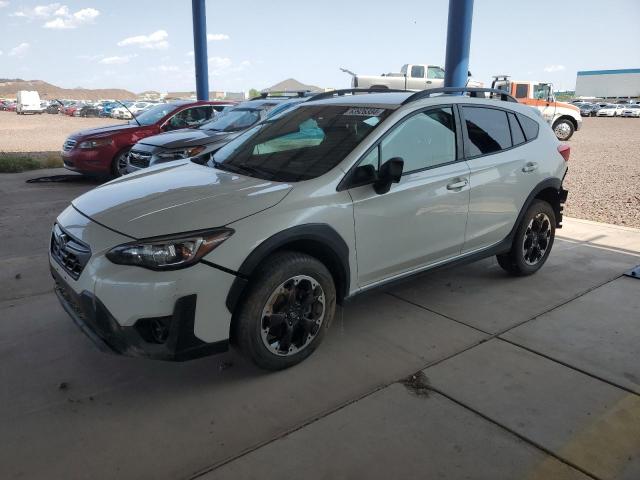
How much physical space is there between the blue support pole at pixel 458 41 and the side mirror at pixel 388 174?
5.02m

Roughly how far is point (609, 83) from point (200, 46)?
2965 inches

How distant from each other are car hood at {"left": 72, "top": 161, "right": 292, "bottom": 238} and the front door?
0.66 metres

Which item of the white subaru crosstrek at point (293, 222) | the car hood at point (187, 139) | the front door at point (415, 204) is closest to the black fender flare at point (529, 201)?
the white subaru crosstrek at point (293, 222)

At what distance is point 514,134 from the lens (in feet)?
15.3

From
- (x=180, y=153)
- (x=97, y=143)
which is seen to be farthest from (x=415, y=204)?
(x=97, y=143)

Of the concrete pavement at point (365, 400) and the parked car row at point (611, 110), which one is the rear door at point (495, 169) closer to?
the concrete pavement at point (365, 400)

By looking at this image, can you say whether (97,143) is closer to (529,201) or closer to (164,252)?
(164,252)

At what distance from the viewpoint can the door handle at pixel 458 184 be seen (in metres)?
3.94

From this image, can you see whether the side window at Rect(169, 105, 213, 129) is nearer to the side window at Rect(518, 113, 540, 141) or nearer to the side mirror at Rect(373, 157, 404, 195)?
the side window at Rect(518, 113, 540, 141)

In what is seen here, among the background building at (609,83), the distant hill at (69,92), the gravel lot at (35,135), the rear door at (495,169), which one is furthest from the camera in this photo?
the distant hill at (69,92)

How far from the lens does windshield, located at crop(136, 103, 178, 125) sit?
33.0 ft

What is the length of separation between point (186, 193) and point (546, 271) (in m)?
3.75

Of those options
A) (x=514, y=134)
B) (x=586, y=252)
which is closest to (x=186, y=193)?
(x=514, y=134)

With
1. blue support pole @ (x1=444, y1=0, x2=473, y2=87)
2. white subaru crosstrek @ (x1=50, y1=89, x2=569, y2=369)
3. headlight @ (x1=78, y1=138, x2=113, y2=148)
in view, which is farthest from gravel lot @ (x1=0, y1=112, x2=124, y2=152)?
white subaru crosstrek @ (x1=50, y1=89, x2=569, y2=369)
